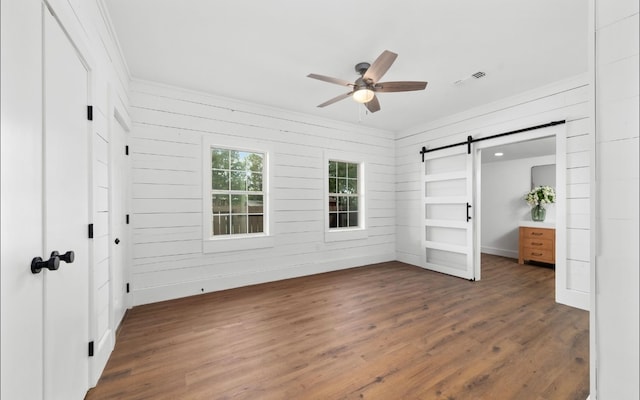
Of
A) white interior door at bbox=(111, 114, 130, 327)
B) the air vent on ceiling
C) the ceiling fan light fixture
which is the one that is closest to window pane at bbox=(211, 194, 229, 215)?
white interior door at bbox=(111, 114, 130, 327)

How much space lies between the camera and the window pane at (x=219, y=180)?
3.89 metres

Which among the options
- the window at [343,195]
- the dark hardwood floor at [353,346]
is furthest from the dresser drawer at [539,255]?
the window at [343,195]

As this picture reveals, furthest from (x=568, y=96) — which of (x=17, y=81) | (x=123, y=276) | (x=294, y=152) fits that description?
(x=123, y=276)

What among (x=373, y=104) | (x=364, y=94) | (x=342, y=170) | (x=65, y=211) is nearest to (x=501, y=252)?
(x=342, y=170)

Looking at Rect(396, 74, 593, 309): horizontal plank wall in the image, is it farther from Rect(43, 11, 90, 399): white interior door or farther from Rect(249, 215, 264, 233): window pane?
Rect(43, 11, 90, 399): white interior door

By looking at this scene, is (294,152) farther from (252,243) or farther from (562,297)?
(562,297)

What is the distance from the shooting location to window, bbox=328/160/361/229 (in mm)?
5105

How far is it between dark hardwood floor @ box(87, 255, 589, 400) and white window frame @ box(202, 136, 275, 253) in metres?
0.67

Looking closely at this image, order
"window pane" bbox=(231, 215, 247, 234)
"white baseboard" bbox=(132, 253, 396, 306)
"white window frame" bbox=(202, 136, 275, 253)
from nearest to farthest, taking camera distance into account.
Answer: "white baseboard" bbox=(132, 253, 396, 306), "white window frame" bbox=(202, 136, 275, 253), "window pane" bbox=(231, 215, 247, 234)

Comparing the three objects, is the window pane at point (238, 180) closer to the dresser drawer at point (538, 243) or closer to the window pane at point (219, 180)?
the window pane at point (219, 180)

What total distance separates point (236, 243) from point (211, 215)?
548 mm

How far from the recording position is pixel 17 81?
988mm

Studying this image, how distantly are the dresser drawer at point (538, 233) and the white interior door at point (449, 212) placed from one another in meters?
2.03

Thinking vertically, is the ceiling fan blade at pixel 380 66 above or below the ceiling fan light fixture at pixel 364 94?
above
